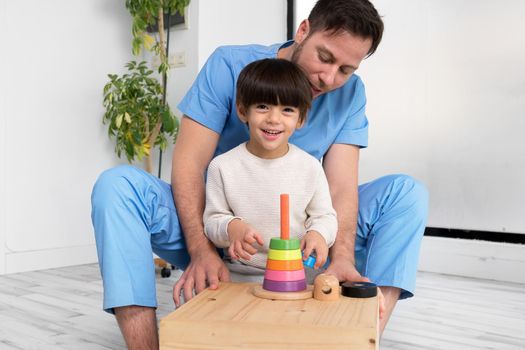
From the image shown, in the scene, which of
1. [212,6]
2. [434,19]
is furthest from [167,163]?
[434,19]

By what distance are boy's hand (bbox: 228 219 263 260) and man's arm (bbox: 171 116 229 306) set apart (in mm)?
79

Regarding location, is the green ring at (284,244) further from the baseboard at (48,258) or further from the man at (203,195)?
the baseboard at (48,258)

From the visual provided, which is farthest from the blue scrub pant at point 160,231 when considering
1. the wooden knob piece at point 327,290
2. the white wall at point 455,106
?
the white wall at point 455,106

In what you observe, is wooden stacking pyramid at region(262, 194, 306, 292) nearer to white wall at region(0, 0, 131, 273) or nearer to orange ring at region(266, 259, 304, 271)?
orange ring at region(266, 259, 304, 271)

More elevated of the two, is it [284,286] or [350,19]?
[350,19]

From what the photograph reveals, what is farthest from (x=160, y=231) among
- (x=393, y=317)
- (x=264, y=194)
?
(x=393, y=317)

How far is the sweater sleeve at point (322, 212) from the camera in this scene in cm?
121

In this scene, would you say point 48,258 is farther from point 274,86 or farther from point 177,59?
point 274,86

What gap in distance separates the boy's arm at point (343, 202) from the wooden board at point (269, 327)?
0.98 feet

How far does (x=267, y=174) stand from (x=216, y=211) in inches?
5.4

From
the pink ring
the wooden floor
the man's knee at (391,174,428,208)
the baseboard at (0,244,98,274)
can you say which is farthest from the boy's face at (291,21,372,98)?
the baseboard at (0,244,98,274)

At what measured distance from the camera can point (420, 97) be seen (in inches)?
106

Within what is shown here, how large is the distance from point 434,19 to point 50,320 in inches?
81.2

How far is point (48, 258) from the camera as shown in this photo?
8.98 ft
